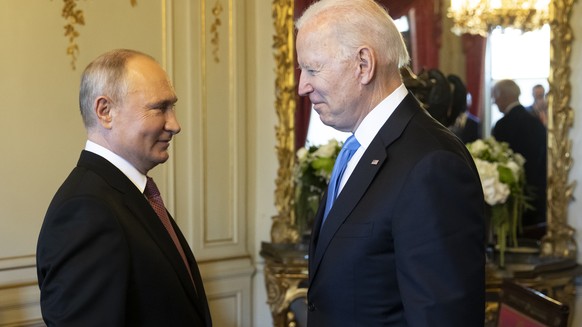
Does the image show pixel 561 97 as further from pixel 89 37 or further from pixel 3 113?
pixel 3 113

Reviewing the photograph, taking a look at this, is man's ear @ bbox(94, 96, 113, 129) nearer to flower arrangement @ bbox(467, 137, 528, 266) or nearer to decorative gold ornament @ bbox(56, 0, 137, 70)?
decorative gold ornament @ bbox(56, 0, 137, 70)

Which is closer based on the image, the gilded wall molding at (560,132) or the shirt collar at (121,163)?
the shirt collar at (121,163)

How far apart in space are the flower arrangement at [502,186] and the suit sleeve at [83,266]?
256 cm

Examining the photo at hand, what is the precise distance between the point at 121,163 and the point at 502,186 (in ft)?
8.04

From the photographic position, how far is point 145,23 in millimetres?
4461

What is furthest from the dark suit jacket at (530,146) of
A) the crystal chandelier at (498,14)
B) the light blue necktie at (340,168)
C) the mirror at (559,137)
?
the light blue necktie at (340,168)

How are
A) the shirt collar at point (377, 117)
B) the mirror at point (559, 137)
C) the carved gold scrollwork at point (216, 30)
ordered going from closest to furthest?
the shirt collar at point (377, 117), the mirror at point (559, 137), the carved gold scrollwork at point (216, 30)

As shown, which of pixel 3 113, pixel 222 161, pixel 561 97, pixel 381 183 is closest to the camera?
pixel 381 183

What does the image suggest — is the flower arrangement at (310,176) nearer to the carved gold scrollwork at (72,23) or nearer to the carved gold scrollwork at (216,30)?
the carved gold scrollwork at (216,30)

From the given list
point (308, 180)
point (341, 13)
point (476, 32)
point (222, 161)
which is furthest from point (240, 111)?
point (341, 13)

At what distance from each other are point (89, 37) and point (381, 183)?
261 centimetres

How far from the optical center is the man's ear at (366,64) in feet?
6.51

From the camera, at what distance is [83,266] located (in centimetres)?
194

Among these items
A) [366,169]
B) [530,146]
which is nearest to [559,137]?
[530,146]
